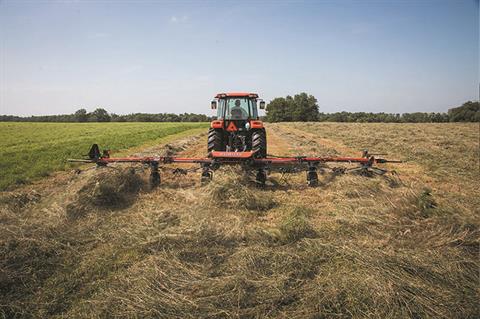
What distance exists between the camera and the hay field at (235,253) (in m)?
2.55

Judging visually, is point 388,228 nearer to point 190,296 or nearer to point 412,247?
point 412,247

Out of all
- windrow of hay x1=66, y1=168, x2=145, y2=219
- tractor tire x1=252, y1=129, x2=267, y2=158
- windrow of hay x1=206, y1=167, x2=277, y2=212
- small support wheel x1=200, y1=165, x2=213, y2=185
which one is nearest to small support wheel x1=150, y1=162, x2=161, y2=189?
windrow of hay x1=66, y1=168, x2=145, y2=219

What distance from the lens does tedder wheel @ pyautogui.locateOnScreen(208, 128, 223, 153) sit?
8695 mm

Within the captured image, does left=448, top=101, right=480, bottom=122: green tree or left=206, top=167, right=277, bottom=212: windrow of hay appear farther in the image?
left=448, top=101, right=480, bottom=122: green tree

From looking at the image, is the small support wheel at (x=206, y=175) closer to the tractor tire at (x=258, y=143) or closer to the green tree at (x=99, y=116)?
the tractor tire at (x=258, y=143)

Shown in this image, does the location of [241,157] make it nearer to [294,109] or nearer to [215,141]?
[215,141]

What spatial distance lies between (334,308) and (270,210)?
9.29ft

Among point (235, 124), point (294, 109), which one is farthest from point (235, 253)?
point (294, 109)

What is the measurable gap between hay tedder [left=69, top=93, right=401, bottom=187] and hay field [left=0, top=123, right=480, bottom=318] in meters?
0.93

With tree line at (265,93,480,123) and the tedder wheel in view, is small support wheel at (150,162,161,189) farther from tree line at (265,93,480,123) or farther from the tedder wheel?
tree line at (265,93,480,123)

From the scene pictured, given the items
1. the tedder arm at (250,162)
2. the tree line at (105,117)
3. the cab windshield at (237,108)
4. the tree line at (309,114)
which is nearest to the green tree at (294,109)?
the tree line at (309,114)

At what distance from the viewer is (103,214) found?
5051 mm

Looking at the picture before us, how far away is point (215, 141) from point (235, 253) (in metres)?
5.57

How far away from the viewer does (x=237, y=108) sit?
29.9ft
